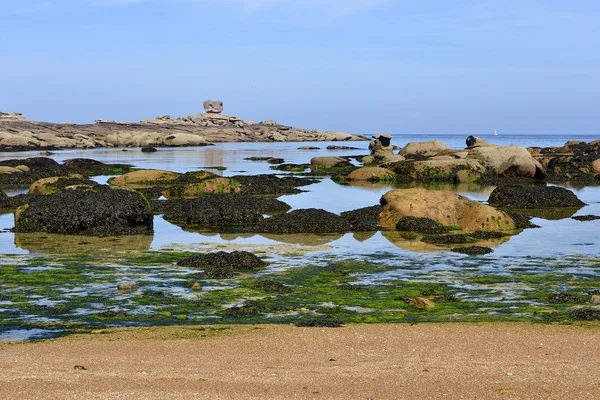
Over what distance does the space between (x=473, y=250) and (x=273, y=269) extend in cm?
438

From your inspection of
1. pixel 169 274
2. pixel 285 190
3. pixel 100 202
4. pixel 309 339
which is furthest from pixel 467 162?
pixel 309 339

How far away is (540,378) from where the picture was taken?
679 centimetres

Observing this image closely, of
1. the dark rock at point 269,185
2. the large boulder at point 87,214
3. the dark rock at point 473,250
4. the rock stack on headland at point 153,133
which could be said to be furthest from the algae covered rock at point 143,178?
the rock stack on headland at point 153,133

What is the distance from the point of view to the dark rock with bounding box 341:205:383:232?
18.2 meters

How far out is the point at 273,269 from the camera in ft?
42.5

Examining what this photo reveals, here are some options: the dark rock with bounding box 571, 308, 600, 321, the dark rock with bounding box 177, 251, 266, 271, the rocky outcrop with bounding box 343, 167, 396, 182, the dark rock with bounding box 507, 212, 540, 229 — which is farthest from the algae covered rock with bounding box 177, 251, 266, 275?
the rocky outcrop with bounding box 343, 167, 396, 182

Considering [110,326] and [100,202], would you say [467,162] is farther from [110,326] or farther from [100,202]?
[110,326]

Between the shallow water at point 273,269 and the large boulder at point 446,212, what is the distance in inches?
36.0

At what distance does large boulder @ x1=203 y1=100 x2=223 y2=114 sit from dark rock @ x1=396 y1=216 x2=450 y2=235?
495 feet

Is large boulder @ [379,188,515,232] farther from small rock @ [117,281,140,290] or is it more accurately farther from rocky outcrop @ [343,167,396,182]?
rocky outcrop @ [343,167,396,182]

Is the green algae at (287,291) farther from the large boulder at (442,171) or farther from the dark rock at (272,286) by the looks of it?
the large boulder at (442,171)

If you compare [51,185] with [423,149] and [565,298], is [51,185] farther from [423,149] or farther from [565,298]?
[423,149]

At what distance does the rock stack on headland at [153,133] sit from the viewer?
276 feet

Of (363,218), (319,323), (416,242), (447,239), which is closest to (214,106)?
(363,218)
